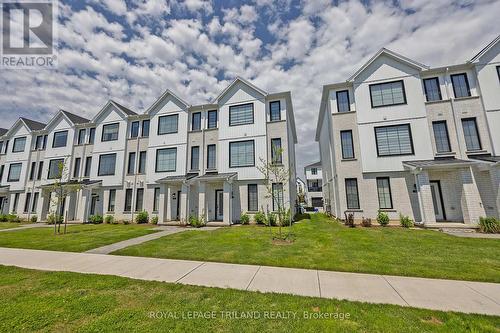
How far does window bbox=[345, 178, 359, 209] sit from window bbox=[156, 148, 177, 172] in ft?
50.1

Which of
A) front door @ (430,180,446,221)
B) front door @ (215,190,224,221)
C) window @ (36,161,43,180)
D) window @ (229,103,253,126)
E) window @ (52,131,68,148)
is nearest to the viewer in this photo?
front door @ (430,180,446,221)

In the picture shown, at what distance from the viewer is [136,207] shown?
20391 millimetres

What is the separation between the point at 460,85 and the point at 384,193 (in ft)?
31.1

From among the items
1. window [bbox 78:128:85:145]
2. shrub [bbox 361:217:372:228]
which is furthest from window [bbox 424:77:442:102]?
window [bbox 78:128:85:145]

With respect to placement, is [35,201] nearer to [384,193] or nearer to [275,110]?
[275,110]

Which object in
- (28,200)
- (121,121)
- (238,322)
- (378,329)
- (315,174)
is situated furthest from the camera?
(315,174)

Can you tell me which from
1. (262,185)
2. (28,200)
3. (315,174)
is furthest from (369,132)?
(28,200)

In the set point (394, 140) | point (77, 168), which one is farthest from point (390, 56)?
point (77, 168)

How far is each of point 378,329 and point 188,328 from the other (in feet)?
10.5

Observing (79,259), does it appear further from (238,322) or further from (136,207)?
(136,207)

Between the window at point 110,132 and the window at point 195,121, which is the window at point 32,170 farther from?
the window at point 195,121

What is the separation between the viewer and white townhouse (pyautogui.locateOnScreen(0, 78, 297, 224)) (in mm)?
17641

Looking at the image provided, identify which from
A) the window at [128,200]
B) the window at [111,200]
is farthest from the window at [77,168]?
the window at [128,200]

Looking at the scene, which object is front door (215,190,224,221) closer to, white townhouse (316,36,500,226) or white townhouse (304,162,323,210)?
white townhouse (316,36,500,226)
